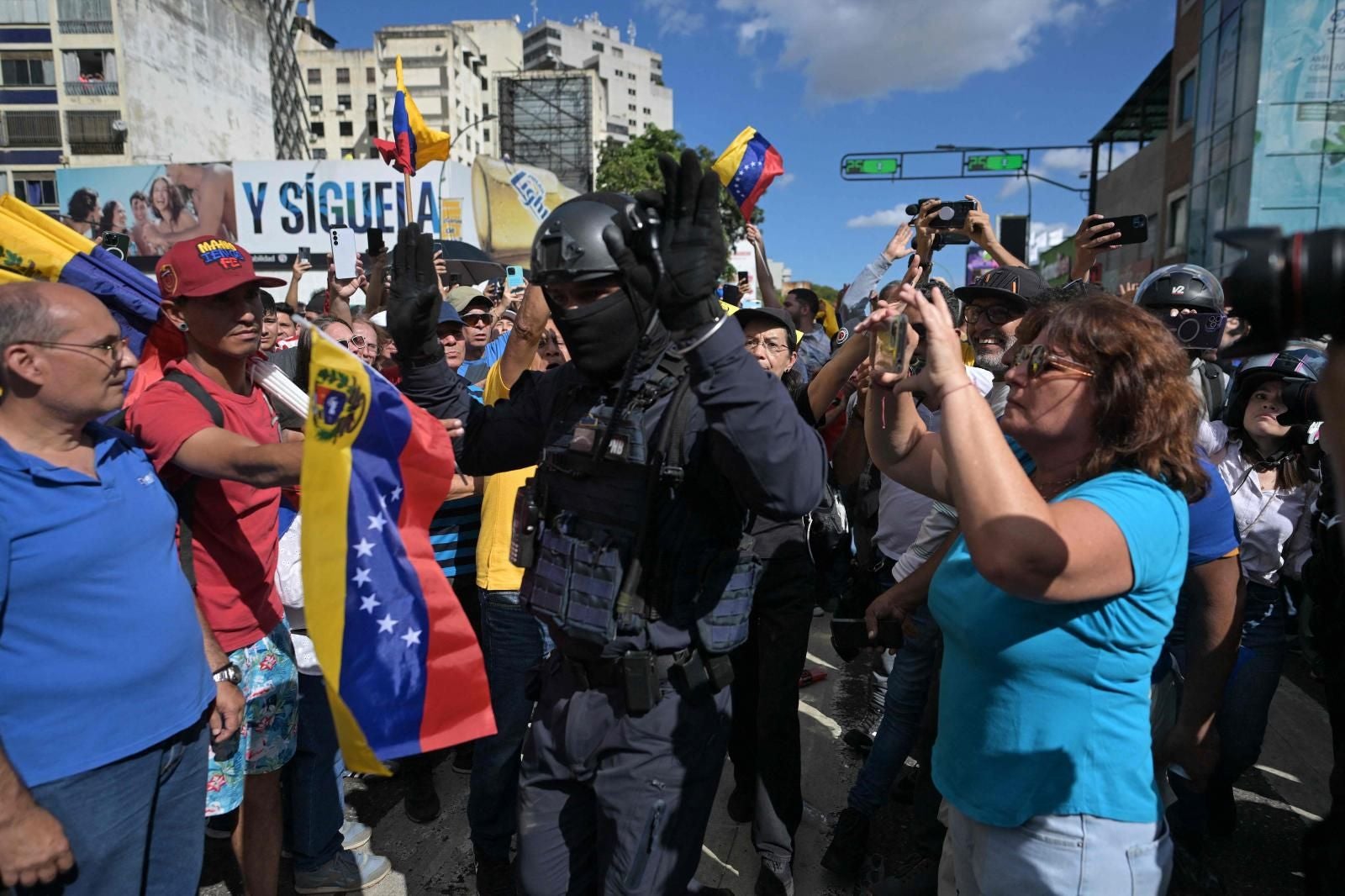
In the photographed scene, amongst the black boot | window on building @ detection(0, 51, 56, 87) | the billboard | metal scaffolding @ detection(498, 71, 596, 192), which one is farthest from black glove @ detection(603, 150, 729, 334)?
metal scaffolding @ detection(498, 71, 596, 192)

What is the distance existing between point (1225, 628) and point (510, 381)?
2.61 meters

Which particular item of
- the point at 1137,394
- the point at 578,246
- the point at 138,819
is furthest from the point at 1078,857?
the point at 138,819

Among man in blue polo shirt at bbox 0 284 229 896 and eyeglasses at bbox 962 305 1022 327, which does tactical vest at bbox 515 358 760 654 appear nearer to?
man in blue polo shirt at bbox 0 284 229 896

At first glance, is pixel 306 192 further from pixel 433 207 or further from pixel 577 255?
pixel 577 255

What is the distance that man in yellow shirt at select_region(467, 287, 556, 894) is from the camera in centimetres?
295

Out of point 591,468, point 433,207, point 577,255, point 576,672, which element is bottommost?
point 576,672

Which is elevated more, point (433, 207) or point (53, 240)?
point (433, 207)

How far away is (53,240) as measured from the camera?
7.86ft

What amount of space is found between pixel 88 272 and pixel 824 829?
3.50 metres

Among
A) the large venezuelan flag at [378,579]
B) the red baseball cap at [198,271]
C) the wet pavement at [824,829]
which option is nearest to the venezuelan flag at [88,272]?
the red baseball cap at [198,271]

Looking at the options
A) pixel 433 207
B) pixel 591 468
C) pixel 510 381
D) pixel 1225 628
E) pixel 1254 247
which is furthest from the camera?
pixel 433 207

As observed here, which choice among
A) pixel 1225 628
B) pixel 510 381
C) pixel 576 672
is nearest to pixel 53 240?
pixel 510 381

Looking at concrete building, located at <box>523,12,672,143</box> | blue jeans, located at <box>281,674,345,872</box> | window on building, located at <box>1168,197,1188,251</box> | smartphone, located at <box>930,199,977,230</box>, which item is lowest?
blue jeans, located at <box>281,674,345,872</box>

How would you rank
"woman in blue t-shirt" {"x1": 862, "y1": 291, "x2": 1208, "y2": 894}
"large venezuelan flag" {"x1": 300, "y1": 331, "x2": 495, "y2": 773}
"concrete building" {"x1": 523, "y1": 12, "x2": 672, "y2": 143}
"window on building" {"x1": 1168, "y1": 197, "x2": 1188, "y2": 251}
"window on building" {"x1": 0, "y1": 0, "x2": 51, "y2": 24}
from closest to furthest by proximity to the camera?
"woman in blue t-shirt" {"x1": 862, "y1": 291, "x2": 1208, "y2": 894} → "large venezuelan flag" {"x1": 300, "y1": 331, "x2": 495, "y2": 773} → "window on building" {"x1": 1168, "y1": 197, "x2": 1188, "y2": 251} → "window on building" {"x1": 0, "y1": 0, "x2": 51, "y2": 24} → "concrete building" {"x1": 523, "y1": 12, "x2": 672, "y2": 143}
